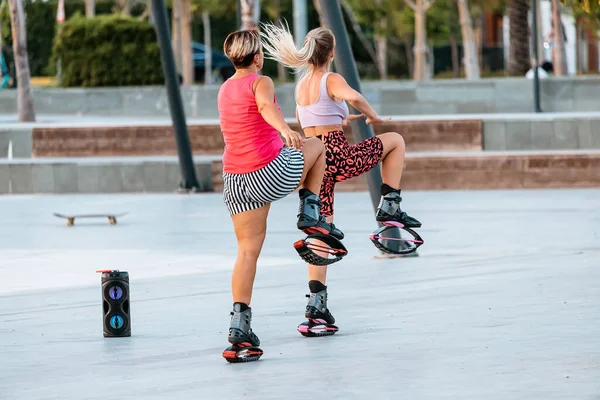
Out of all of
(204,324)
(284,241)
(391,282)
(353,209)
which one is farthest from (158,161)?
(204,324)

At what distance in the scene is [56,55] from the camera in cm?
3566

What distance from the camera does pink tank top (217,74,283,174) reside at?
7.86 m

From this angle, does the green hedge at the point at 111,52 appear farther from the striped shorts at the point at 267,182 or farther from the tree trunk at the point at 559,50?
the striped shorts at the point at 267,182

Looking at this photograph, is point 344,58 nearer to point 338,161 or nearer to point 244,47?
point 338,161

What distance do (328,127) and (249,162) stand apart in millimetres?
1118

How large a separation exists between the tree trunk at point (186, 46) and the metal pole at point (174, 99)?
23241 millimetres

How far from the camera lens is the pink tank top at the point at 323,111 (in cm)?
884

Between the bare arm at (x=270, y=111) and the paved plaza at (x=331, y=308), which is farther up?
the bare arm at (x=270, y=111)

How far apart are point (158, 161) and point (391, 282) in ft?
37.0

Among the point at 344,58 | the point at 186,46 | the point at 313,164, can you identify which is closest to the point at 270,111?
the point at 313,164

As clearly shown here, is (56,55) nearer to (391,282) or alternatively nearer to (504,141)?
(504,141)

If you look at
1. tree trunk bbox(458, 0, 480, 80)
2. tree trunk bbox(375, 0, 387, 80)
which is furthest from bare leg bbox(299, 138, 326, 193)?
tree trunk bbox(375, 0, 387, 80)

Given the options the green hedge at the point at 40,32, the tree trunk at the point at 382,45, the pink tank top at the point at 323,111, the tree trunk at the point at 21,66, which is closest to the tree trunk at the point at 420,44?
the tree trunk at the point at 382,45

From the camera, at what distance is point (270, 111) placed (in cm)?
770
